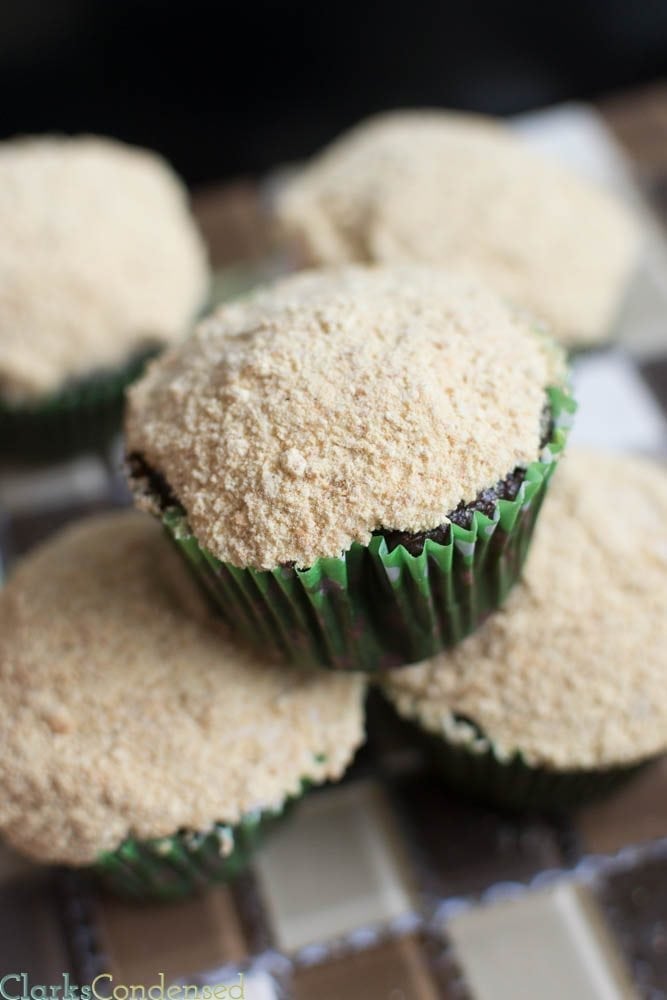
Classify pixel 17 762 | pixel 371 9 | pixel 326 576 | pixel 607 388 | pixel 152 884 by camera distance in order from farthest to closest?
pixel 371 9, pixel 607 388, pixel 152 884, pixel 17 762, pixel 326 576

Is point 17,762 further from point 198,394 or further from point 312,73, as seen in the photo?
point 312,73

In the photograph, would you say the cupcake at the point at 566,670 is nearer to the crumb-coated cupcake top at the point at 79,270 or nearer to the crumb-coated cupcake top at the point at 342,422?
the crumb-coated cupcake top at the point at 342,422

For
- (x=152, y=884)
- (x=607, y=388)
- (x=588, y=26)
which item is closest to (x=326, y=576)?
(x=152, y=884)

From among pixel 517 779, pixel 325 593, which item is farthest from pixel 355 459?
pixel 517 779

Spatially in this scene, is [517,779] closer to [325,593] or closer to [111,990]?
[325,593]

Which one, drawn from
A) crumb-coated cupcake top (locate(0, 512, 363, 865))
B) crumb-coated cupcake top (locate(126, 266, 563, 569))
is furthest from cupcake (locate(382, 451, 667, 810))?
crumb-coated cupcake top (locate(126, 266, 563, 569))

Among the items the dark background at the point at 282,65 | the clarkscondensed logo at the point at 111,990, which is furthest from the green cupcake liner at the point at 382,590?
the dark background at the point at 282,65
